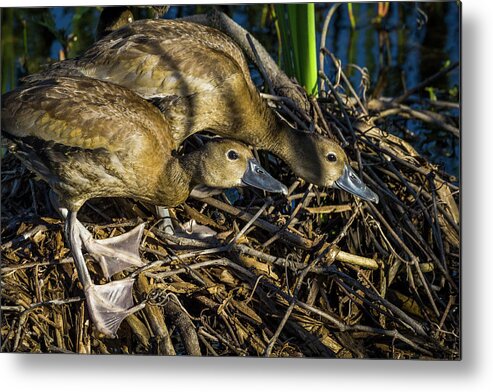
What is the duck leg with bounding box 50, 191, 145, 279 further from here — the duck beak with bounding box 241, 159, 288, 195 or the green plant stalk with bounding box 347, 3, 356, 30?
the green plant stalk with bounding box 347, 3, 356, 30

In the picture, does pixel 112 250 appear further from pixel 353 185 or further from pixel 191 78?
pixel 353 185

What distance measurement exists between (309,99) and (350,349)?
3.16ft

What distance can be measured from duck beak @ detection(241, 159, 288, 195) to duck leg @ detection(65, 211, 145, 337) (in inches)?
21.4

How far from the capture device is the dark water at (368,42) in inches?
147

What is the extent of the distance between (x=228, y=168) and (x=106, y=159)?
0.43 meters

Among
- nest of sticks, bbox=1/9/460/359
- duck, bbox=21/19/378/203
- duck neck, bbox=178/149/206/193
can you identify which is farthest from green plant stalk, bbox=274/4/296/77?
duck neck, bbox=178/149/206/193

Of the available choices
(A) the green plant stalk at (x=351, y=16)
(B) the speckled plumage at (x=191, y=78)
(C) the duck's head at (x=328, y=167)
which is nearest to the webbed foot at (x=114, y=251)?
(B) the speckled plumage at (x=191, y=78)

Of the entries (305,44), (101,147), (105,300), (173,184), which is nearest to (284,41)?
(305,44)

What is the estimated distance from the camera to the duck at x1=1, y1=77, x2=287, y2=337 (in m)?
3.54

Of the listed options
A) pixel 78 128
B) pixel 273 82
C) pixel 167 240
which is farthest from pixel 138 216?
pixel 273 82

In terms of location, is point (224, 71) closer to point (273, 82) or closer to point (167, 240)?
point (273, 82)

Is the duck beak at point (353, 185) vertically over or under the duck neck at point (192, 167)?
under

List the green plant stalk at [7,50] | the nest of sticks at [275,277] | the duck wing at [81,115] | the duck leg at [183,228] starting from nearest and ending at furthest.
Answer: the duck wing at [81,115], the nest of sticks at [275,277], the duck leg at [183,228], the green plant stalk at [7,50]

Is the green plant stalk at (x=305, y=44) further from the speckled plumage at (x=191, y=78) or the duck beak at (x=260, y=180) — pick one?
the duck beak at (x=260, y=180)
